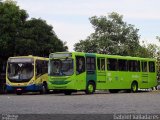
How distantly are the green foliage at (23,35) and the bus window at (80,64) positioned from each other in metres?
13.3

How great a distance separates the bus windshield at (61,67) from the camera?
32.0 m

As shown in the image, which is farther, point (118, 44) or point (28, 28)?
point (118, 44)

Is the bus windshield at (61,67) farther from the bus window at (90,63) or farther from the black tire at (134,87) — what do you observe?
the black tire at (134,87)

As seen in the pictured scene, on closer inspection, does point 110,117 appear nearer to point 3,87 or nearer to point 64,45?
point 3,87

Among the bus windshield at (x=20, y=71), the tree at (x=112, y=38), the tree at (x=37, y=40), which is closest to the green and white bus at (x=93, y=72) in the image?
the bus windshield at (x=20, y=71)

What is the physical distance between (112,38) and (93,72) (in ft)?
107

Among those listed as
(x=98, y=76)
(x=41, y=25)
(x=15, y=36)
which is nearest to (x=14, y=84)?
(x=98, y=76)

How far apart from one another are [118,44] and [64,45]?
15.4 meters

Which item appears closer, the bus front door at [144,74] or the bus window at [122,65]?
the bus window at [122,65]

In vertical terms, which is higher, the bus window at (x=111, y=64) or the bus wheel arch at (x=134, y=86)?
the bus window at (x=111, y=64)

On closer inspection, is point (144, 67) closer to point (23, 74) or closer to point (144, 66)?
point (144, 66)

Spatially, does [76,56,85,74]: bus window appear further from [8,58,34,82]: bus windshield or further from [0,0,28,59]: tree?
[0,0,28,59]: tree

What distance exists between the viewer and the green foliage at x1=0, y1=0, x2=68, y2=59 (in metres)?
45.6

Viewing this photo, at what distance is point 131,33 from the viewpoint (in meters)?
66.5
